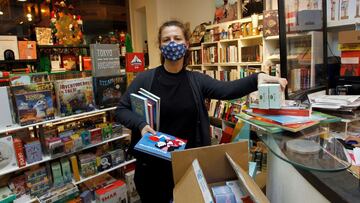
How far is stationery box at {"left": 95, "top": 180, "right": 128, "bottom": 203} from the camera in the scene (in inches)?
93.5

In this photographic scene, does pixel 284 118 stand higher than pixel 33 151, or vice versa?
pixel 284 118

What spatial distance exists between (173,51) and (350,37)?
4.15 feet

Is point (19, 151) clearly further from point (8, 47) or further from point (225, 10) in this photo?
point (225, 10)

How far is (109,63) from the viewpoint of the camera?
241 centimetres

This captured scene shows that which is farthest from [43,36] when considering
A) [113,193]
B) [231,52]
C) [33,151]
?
[231,52]

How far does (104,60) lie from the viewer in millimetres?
2365

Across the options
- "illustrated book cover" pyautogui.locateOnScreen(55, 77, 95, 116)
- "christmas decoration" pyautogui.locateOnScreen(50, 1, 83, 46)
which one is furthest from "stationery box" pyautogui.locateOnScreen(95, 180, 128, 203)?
"christmas decoration" pyautogui.locateOnScreen(50, 1, 83, 46)

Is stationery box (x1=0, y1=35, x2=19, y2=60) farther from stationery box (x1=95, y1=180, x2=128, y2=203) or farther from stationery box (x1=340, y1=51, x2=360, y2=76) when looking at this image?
stationery box (x1=340, y1=51, x2=360, y2=76)

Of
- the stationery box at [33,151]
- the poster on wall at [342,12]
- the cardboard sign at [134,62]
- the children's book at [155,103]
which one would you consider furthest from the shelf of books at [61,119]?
the poster on wall at [342,12]

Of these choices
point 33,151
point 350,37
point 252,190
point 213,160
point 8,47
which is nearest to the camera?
point 252,190

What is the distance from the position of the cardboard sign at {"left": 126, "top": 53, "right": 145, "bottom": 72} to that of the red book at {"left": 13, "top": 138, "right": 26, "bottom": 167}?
1234 mm

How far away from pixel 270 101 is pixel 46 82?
1.81m

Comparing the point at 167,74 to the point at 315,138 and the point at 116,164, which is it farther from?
the point at 116,164

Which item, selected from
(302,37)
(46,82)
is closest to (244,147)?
(302,37)
